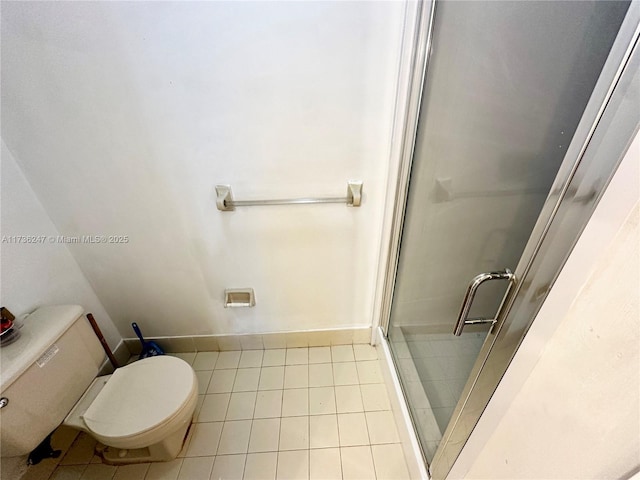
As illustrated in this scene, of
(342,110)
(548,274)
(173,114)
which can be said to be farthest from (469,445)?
(173,114)

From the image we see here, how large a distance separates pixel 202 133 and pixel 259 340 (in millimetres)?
1192

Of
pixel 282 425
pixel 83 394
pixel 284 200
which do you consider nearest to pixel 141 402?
pixel 83 394

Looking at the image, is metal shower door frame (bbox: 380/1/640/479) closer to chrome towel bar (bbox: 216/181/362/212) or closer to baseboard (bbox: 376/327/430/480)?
baseboard (bbox: 376/327/430/480)

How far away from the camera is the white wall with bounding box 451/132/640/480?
39 cm

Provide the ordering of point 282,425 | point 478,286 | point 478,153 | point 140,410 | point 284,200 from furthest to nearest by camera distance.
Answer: point 282,425 → point 284,200 → point 140,410 → point 478,153 → point 478,286

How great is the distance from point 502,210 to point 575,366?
527mm

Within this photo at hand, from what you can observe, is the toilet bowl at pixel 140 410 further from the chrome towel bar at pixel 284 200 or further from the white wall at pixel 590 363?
the white wall at pixel 590 363

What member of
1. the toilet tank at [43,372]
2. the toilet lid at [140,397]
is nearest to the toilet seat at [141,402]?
the toilet lid at [140,397]

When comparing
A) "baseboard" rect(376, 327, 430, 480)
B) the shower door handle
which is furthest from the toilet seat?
the shower door handle

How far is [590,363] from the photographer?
0.45 m

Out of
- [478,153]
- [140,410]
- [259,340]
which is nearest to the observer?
[478,153]

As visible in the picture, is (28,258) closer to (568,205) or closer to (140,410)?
(140,410)

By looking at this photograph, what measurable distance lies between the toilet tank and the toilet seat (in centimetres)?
11

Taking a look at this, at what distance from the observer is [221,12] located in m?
0.90
